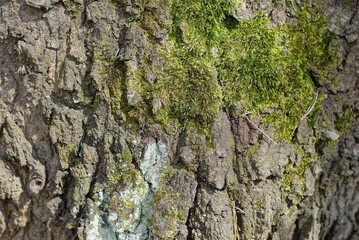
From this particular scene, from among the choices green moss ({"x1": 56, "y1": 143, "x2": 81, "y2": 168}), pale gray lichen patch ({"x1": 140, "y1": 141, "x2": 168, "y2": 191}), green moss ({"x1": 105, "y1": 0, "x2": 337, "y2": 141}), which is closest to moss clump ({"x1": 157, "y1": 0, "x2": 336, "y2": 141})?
green moss ({"x1": 105, "y1": 0, "x2": 337, "y2": 141})

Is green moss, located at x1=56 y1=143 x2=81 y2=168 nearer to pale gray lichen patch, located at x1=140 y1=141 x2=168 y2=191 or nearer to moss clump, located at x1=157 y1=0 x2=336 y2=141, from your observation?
pale gray lichen patch, located at x1=140 y1=141 x2=168 y2=191

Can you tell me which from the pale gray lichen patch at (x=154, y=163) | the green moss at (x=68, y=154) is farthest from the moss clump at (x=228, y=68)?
the green moss at (x=68, y=154)

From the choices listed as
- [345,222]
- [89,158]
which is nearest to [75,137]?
[89,158]

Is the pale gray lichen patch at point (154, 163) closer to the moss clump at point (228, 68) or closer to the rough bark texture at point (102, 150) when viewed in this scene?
the rough bark texture at point (102, 150)

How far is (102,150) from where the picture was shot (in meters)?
1.65

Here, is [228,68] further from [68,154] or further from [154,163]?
[68,154]

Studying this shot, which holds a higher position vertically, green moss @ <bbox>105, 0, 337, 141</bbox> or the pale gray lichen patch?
green moss @ <bbox>105, 0, 337, 141</bbox>

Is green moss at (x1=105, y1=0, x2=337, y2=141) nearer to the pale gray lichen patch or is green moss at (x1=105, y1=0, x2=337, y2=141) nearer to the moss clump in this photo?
the moss clump

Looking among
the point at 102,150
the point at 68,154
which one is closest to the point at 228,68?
the point at 102,150

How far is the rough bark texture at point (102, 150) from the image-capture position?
163cm

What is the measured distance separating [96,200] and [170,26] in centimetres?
84

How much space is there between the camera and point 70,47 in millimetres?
1639

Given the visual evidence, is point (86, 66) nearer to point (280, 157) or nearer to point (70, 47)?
point (70, 47)

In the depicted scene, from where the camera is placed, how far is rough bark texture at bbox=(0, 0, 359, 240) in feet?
5.34
